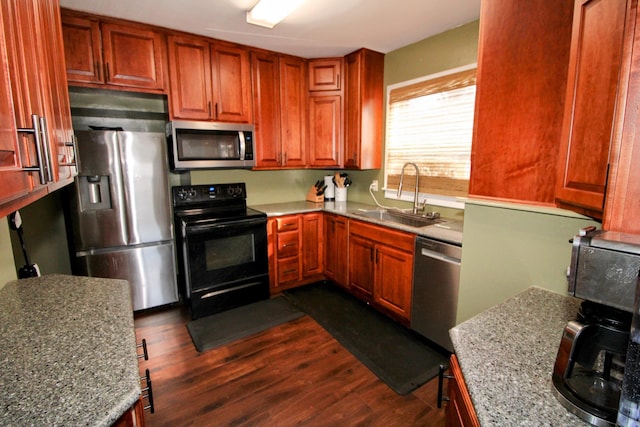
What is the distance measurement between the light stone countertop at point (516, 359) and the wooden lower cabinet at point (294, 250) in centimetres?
224

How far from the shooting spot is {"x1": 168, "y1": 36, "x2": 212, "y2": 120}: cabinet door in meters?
2.71

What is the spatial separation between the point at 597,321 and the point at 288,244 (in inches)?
107

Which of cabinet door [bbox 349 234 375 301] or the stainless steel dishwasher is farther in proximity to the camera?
cabinet door [bbox 349 234 375 301]

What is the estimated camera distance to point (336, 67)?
3287 mm

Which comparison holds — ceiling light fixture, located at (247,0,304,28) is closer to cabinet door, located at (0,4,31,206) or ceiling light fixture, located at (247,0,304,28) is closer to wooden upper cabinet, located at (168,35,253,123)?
wooden upper cabinet, located at (168,35,253,123)

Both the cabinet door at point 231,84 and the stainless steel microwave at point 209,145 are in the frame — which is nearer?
the stainless steel microwave at point 209,145

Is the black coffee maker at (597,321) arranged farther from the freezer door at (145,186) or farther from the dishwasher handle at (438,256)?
the freezer door at (145,186)

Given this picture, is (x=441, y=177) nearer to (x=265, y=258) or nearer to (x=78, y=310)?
(x=265, y=258)

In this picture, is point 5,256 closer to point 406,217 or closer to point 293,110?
point 293,110

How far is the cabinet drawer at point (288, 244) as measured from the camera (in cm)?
322

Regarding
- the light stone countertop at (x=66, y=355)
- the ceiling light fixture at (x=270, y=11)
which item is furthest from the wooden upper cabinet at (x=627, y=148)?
the ceiling light fixture at (x=270, y=11)

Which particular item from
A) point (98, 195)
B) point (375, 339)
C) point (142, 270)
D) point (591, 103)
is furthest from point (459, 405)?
point (98, 195)

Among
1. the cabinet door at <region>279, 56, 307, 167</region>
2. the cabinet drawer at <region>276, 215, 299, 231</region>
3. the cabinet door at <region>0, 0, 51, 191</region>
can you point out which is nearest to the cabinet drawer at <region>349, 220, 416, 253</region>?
the cabinet drawer at <region>276, 215, 299, 231</region>

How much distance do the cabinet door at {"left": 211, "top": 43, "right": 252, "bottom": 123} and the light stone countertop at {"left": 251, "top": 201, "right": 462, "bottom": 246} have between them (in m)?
0.95
